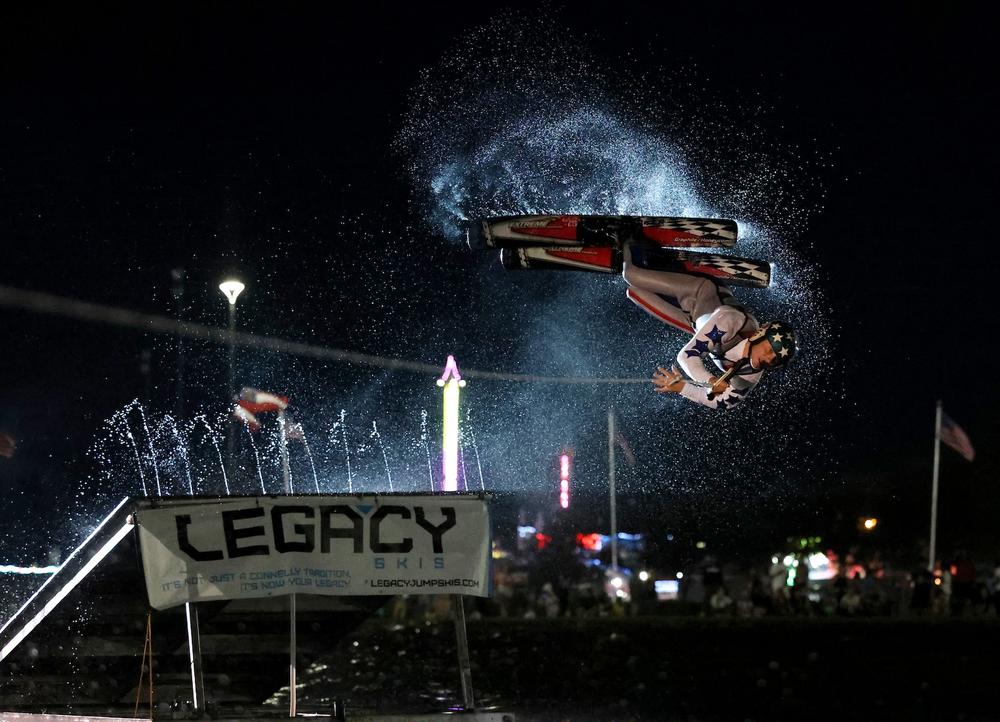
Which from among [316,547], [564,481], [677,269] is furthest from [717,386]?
[564,481]

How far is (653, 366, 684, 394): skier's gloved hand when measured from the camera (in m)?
11.5

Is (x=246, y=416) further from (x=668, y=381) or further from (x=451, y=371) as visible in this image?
(x=668, y=381)

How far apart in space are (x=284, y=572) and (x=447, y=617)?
2054 cm

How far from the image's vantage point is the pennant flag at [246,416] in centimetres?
2764

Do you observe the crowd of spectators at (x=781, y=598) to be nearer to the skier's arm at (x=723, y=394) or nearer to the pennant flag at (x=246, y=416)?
the pennant flag at (x=246, y=416)

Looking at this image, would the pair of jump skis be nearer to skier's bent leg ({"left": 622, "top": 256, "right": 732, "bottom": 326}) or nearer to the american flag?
skier's bent leg ({"left": 622, "top": 256, "right": 732, "bottom": 326})

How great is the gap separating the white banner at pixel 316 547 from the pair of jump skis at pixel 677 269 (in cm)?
320

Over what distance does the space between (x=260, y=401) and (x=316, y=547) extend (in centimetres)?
2046

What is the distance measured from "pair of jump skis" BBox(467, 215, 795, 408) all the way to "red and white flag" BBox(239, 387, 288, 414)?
17.3m

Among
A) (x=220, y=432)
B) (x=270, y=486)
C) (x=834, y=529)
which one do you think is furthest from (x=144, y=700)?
(x=834, y=529)

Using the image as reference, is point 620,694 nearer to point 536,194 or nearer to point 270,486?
point 536,194

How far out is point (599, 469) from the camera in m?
49.5

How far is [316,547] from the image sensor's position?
891 centimetres

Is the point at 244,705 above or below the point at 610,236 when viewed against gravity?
below
